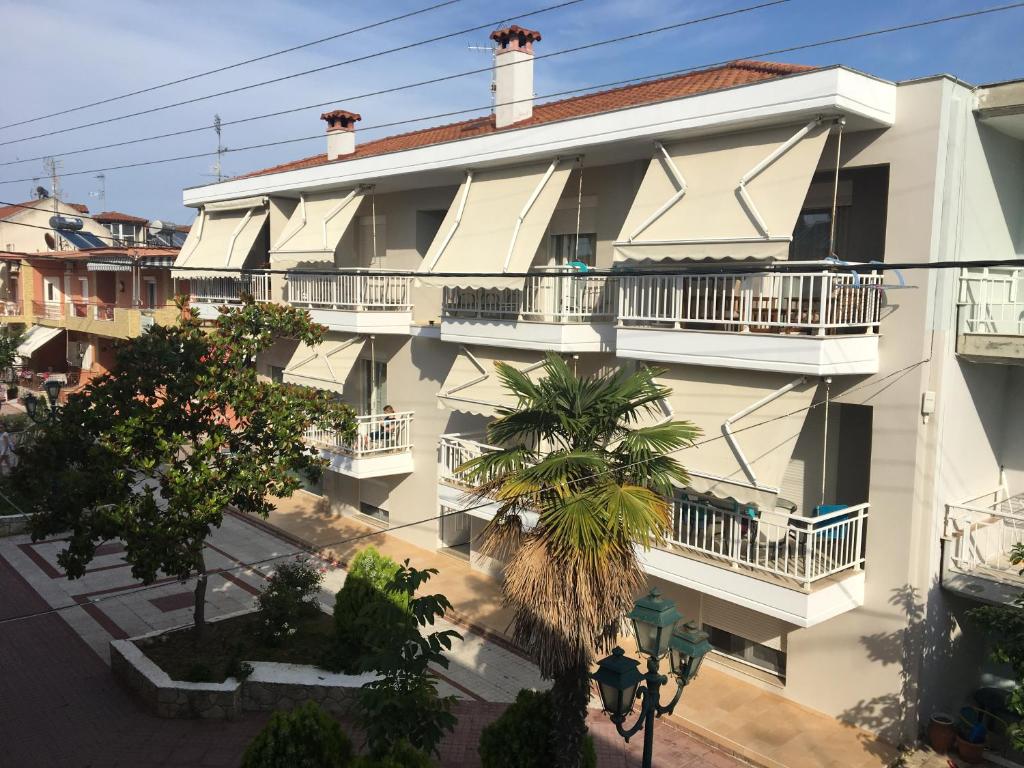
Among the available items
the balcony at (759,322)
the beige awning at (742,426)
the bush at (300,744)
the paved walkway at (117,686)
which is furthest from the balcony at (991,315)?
the bush at (300,744)

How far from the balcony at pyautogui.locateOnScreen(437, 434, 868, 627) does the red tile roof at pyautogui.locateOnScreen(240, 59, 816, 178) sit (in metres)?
6.11

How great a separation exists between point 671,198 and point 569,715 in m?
7.60

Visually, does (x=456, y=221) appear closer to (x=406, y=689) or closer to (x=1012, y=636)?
(x=406, y=689)

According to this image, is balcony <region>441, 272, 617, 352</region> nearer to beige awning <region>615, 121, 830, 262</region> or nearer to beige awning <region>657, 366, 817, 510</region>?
beige awning <region>615, 121, 830, 262</region>

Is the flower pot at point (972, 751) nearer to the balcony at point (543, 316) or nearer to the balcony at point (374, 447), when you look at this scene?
the balcony at point (543, 316)

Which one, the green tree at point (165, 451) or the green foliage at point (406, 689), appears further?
the green tree at point (165, 451)

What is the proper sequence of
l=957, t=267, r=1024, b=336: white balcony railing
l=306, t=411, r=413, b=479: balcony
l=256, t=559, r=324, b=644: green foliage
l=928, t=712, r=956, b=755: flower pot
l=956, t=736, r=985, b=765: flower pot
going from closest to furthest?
1. l=956, t=736, r=985, b=765: flower pot
2. l=928, t=712, r=956, b=755: flower pot
3. l=957, t=267, r=1024, b=336: white balcony railing
4. l=256, t=559, r=324, b=644: green foliage
5. l=306, t=411, r=413, b=479: balcony

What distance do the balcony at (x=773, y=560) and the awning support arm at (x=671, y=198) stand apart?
4146 mm

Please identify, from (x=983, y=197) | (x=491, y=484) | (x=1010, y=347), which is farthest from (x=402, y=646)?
(x=983, y=197)

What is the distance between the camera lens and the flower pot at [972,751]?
10.4 metres

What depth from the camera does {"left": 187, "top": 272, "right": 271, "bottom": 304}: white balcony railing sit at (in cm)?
2225

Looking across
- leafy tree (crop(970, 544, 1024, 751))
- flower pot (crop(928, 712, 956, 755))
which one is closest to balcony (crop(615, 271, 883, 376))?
leafy tree (crop(970, 544, 1024, 751))

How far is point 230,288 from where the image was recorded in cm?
2381

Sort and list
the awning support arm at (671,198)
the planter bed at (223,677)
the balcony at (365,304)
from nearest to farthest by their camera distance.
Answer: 1. the planter bed at (223,677)
2. the awning support arm at (671,198)
3. the balcony at (365,304)
